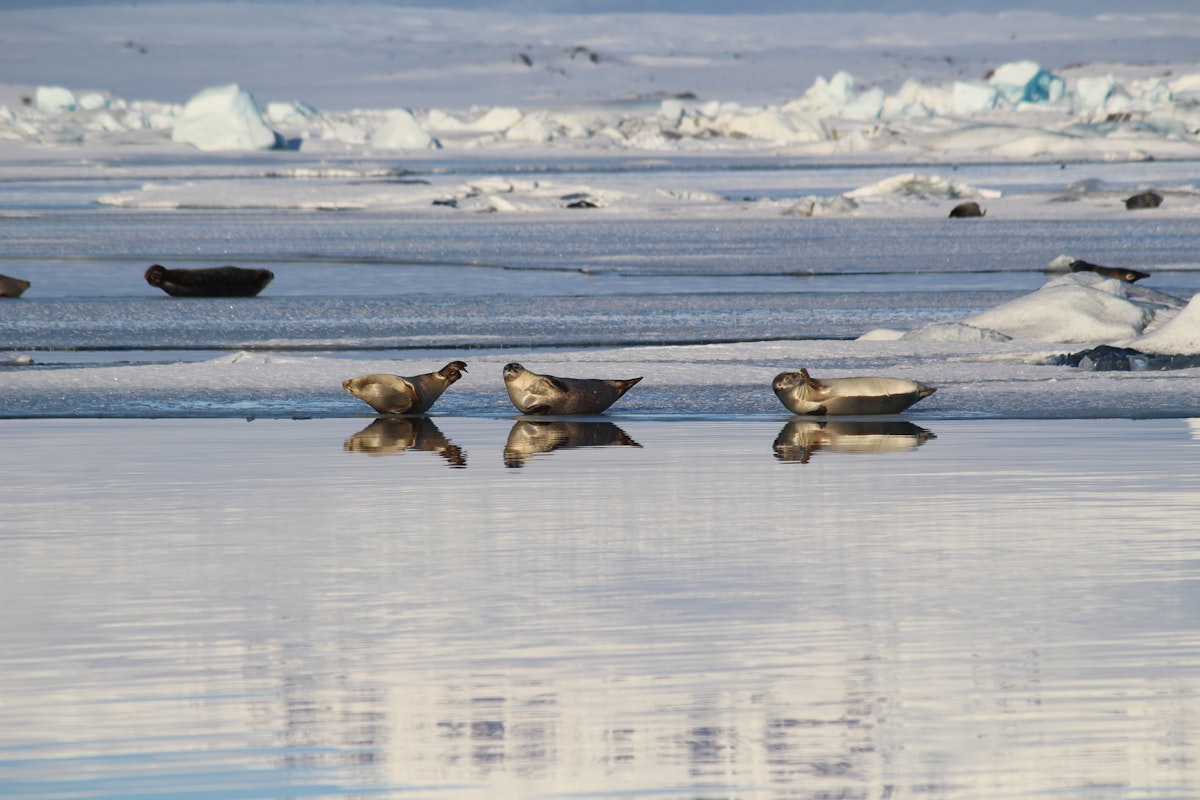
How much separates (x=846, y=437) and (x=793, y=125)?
49.2m

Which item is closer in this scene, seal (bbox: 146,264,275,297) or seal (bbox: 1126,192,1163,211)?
seal (bbox: 146,264,275,297)

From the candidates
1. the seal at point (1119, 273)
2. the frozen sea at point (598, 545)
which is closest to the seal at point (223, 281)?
the frozen sea at point (598, 545)

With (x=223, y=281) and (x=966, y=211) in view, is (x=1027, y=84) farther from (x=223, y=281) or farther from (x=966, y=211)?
(x=223, y=281)

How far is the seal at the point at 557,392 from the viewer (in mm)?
6234

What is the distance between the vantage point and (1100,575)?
3584mm

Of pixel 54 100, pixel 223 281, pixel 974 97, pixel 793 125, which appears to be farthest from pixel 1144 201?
pixel 54 100

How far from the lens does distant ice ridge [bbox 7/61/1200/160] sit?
45156mm

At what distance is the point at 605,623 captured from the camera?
325 centimetres

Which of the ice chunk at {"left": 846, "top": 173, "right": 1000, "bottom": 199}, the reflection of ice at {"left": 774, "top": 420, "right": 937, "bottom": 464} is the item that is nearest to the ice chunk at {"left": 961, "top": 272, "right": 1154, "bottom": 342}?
the reflection of ice at {"left": 774, "top": 420, "right": 937, "bottom": 464}

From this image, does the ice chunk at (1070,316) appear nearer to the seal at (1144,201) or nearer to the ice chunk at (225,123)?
the seal at (1144,201)

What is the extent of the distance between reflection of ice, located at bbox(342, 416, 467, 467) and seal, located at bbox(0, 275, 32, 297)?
540 centimetres

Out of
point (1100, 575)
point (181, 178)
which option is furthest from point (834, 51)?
point (1100, 575)

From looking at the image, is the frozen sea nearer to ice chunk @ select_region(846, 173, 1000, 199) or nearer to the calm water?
the calm water

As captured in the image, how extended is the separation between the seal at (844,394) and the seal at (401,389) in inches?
43.1
